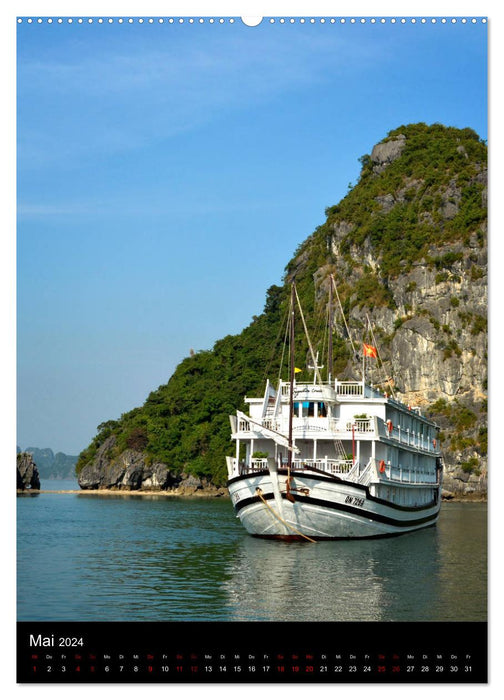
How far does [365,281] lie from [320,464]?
63.5 m

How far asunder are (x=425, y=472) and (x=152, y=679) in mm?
30465

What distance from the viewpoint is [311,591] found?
14953 millimetres

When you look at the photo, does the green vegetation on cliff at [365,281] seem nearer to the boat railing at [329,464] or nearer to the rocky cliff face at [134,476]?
the rocky cliff face at [134,476]

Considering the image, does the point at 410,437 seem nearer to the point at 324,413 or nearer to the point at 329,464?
the point at 324,413

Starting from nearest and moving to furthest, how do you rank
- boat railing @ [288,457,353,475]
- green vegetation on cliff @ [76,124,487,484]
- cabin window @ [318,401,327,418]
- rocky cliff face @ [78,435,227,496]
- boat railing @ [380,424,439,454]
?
boat railing @ [288,457,353,475], cabin window @ [318,401,327,418], boat railing @ [380,424,439,454], green vegetation on cliff @ [76,124,487,484], rocky cliff face @ [78,435,227,496]

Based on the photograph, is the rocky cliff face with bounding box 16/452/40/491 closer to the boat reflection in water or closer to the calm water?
the calm water

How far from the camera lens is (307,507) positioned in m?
23.7

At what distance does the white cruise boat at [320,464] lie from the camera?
2378 centimetres

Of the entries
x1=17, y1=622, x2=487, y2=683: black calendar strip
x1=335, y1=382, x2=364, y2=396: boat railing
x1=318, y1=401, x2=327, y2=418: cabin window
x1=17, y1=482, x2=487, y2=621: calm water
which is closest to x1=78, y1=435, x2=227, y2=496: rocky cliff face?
x1=17, y1=482, x2=487, y2=621: calm water

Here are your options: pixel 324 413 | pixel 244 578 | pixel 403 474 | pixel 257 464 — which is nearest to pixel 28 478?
pixel 403 474

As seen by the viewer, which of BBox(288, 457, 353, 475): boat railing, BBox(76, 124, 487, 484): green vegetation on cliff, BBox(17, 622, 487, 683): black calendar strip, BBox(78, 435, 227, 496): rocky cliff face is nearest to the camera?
BBox(17, 622, 487, 683): black calendar strip

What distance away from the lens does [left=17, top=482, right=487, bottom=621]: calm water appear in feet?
38.8

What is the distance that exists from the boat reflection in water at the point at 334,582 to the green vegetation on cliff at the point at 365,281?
1827 inches

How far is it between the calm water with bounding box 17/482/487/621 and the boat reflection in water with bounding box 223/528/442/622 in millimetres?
25
